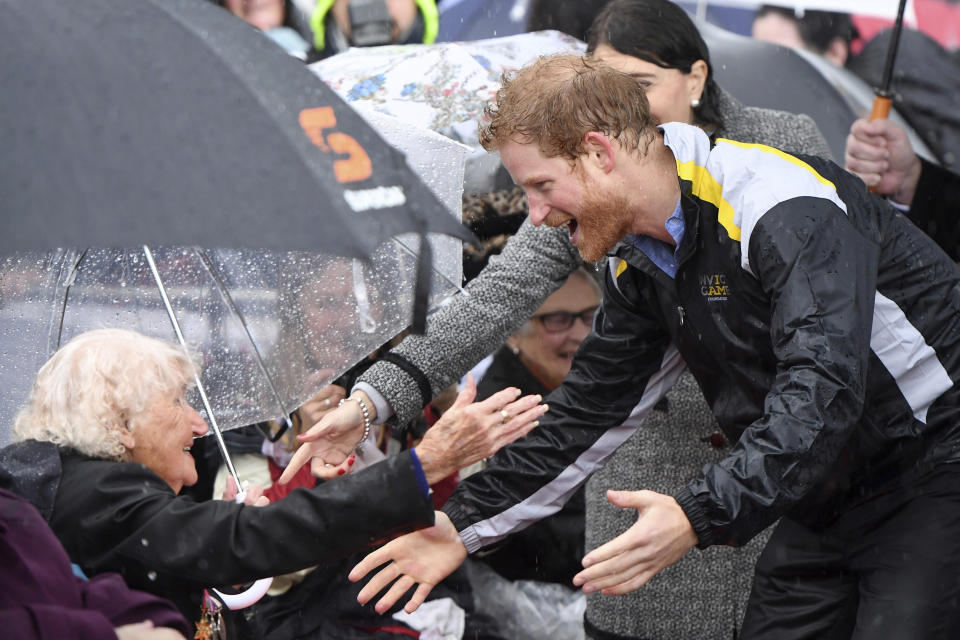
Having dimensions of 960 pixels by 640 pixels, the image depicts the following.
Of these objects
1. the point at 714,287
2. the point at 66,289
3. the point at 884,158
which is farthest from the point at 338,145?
the point at 884,158

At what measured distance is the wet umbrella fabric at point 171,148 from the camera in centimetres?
213

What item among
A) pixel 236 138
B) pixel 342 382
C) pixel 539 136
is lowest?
pixel 342 382

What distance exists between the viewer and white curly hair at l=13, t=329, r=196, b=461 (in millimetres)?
2949

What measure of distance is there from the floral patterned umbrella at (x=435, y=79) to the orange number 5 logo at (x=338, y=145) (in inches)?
84.5

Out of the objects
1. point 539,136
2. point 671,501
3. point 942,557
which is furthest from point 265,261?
point 942,557

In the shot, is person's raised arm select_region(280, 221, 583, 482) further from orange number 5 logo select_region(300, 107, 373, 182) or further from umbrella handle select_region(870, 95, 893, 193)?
orange number 5 logo select_region(300, 107, 373, 182)

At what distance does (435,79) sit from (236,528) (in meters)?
2.48

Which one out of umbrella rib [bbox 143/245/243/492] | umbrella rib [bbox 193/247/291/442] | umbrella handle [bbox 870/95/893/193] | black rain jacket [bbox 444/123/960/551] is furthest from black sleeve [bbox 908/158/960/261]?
umbrella rib [bbox 143/245/243/492]

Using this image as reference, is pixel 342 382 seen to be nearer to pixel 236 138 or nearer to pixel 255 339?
pixel 255 339

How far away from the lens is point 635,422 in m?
3.41

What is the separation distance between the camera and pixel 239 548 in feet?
8.75

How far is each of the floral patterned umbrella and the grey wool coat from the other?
852 millimetres

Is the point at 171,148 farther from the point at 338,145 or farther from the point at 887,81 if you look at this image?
the point at 887,81

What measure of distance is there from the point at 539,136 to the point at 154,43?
1005 mm
